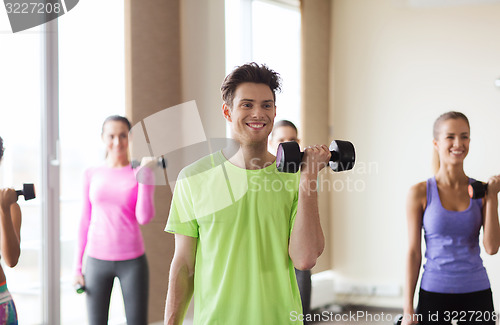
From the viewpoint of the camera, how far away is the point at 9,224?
179 centimetres

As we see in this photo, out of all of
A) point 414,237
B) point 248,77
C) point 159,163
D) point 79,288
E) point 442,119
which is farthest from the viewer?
point 159,163

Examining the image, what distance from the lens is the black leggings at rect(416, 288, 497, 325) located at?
2166mm

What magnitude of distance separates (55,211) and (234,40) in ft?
5.57

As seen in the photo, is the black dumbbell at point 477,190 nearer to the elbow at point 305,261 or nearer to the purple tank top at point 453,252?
the purple tank top at point 453,252

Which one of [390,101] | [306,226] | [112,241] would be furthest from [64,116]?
[390,101]

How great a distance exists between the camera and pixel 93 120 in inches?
125

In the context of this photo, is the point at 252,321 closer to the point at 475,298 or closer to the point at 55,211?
the point at 475,298

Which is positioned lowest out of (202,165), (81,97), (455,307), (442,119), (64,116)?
(455,307)

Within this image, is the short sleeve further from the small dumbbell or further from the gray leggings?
the small dumbbell

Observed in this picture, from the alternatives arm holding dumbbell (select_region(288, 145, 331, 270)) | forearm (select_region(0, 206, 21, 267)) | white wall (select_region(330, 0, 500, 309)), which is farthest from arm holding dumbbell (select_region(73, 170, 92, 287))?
white wall (select_region(330, 0, 500, 309))

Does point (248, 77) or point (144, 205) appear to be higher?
point (248, 77)

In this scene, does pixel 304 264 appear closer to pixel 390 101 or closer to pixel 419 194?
pixel 419 194

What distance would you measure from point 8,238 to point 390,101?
3.06 meters

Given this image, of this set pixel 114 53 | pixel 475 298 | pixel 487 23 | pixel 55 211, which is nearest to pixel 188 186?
pixel 475 298
